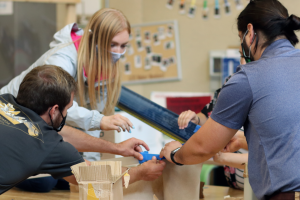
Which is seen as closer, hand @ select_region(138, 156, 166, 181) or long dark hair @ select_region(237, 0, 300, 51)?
long dark hair @ select_region(237, 0, 300, 51)

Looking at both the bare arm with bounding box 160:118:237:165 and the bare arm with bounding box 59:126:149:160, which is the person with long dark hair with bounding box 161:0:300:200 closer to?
the bare arm with bounding box 160:118:237:165

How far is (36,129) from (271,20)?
2.62ft

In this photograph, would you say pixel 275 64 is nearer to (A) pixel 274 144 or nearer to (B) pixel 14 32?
(A) pixel 274 144

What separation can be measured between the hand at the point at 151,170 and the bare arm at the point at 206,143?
0.11m

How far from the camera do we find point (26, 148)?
944 mm

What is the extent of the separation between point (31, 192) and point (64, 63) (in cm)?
63

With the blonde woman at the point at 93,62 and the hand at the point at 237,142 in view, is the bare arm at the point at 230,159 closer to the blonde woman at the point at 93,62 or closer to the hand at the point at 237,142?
the hand at the point at 237,142

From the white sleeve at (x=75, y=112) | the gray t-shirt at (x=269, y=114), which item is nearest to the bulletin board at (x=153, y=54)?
the white sleeve at (x=75, y=112)

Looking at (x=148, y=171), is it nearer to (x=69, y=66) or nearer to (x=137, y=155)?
(x=137, y=155)

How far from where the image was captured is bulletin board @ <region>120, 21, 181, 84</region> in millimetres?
3229

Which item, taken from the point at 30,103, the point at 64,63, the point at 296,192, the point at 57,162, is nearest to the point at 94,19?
the point at 64,63

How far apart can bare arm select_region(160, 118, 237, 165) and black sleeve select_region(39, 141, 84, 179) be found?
14.4 inches

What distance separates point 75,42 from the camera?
1.55m

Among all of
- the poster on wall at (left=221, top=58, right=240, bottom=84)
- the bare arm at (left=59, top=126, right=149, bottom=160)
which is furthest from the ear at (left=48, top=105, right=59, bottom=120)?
the poster on wall at (left=221, top=58, right=240, bottom=84)
